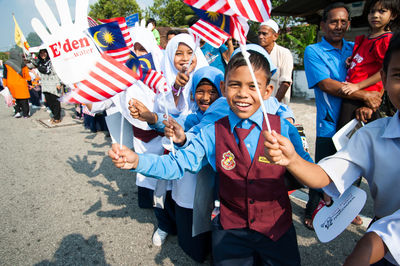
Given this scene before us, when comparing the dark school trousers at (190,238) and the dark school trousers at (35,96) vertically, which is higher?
the dark school trousers at (190,238)

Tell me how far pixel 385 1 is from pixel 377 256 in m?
2.08

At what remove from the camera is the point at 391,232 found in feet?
2.57

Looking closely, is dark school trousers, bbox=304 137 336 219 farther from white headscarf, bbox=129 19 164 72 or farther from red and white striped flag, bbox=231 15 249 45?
white headscarf, bbox=129 19 164 72

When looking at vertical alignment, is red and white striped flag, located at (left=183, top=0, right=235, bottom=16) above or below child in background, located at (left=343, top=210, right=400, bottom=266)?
above

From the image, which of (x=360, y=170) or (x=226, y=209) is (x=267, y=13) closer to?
(x=360, y=170)

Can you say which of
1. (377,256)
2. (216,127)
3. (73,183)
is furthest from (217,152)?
(73,183)

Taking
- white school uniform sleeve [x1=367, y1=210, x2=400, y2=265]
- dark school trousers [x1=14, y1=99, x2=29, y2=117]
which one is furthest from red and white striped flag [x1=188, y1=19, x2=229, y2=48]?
dark school trousers [x1=14, y1=99, x2=29, y2=117]

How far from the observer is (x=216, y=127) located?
1.45 m

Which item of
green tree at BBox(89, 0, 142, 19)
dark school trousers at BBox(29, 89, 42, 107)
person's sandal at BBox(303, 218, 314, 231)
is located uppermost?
green tree at BBox(89, 0, 142, 19)

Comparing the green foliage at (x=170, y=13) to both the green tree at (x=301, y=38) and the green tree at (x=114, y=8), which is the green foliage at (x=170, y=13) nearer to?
the green tree at (x=114, y=8)

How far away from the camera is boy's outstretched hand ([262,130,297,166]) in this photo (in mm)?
942

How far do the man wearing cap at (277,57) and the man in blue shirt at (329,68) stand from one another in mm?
1149

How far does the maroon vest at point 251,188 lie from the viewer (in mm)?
1343

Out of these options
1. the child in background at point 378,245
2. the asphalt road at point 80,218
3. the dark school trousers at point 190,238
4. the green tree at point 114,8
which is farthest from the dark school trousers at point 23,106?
the green tree at point 114,8
